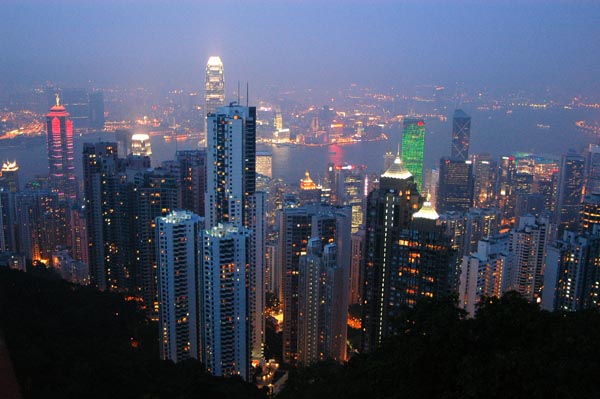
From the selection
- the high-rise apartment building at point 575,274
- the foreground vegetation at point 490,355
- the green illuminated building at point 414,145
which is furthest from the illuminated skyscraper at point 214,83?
the foreground vegetation at point 490,355

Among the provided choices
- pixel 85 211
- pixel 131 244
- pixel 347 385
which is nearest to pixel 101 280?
pixel 131 244

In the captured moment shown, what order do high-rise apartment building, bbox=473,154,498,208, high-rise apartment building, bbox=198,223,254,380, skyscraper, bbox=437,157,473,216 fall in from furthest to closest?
high-rise apartment building, bbox=473,154,498,208
skyscraper, bbox=437,157,473,216
high-rise apartment building, bbox=198,223,254,380

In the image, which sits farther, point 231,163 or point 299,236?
point 231,163

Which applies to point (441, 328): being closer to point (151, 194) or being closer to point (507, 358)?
point (507, 358)

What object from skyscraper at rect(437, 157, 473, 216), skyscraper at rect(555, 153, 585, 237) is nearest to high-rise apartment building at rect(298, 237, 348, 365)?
skyscraper at rect(555, 153, 585, 237)

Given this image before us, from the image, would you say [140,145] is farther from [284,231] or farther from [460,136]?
[460,136]

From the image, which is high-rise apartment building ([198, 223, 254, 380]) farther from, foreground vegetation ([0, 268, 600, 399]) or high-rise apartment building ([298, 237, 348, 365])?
foreground vegetation ([0, 268, 600, 399])

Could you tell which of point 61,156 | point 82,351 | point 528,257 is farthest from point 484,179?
point 82,351

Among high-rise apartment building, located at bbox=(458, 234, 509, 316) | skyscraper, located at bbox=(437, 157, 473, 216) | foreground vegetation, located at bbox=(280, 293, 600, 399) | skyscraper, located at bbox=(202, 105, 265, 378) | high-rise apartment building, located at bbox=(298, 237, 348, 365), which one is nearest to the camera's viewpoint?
foreground vegetation, located at bbox=(280, 293, 600, 399)
